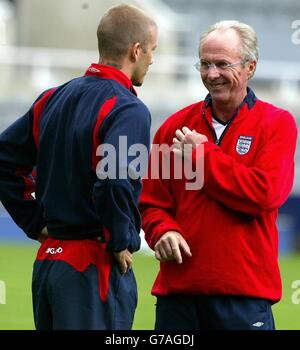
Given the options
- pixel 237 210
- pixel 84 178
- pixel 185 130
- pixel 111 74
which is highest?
pixel 111 74

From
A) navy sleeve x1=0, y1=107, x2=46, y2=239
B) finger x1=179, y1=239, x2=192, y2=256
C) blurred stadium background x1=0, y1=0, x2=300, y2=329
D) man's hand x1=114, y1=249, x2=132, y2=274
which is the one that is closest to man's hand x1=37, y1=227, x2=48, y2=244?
navy sleeve x1=0, y1=107, x2=46, y2=239

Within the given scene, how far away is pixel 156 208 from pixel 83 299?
1.94 feet

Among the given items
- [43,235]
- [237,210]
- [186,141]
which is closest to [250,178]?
[237,210]

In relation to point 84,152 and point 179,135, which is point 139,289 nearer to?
point 179,135

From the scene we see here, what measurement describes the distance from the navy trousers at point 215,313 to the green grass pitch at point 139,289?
3523 millimetres

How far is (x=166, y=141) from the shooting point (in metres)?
4.86

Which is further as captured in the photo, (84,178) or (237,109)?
(237,109)

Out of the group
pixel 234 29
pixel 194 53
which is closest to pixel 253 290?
pixel 234 29

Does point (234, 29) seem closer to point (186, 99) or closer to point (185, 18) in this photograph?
point (186, 99)

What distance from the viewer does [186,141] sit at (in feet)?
15.1

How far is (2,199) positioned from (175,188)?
77cm

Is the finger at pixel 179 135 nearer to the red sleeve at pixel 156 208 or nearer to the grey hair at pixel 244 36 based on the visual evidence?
the red sleeve at pixel 156 208

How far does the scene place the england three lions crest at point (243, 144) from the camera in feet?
15.3

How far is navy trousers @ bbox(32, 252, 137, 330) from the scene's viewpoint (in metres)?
4.48
